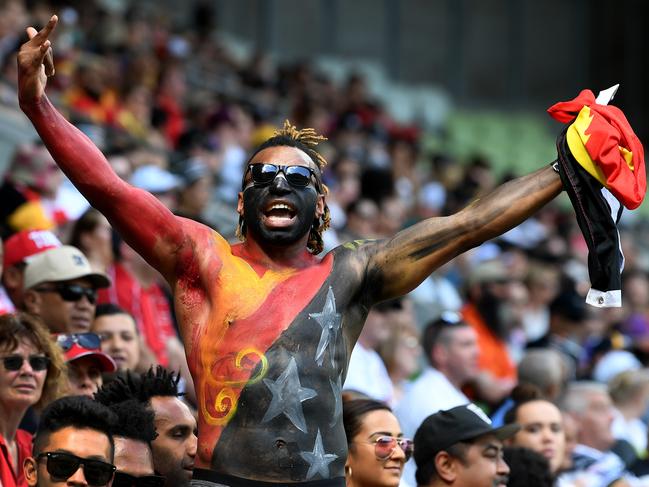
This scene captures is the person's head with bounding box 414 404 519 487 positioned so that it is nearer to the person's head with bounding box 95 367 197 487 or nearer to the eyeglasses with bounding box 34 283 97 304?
the person's head with bounding box 95 367 197 487

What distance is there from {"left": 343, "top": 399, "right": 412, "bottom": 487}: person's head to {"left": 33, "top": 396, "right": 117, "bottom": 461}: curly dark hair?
1.14m

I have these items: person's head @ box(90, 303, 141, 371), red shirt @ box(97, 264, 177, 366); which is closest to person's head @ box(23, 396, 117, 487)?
person's head @ box(90, 303, 141, 371)

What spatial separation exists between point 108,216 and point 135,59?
10637mm

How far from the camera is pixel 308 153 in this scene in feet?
15.2

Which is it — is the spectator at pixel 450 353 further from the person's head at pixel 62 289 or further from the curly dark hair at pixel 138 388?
the curly dark hair at pixel 138 388

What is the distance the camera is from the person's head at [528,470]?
21.3 ft

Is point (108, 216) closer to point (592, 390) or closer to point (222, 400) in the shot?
point (222, 400)

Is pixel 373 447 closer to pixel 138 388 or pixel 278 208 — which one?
pixel 138 388

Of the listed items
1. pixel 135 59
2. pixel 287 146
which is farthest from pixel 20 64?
pixel 135 59

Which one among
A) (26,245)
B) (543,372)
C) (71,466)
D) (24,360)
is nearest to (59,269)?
(26,245)

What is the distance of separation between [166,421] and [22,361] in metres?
0.63

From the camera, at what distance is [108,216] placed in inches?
171

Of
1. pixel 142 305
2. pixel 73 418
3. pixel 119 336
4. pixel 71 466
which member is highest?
pixel 142 305

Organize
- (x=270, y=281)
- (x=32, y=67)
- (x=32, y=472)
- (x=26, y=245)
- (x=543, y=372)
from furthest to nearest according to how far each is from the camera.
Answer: (x=543, y=372) < (x=26, y=245) < (x=32, y=472) < (x=270, y=281) < (x=32, y=67)
